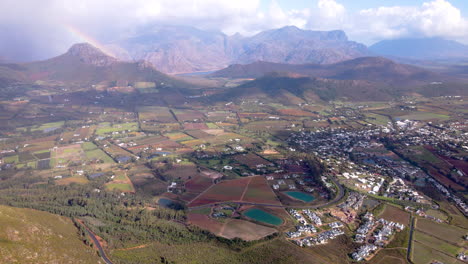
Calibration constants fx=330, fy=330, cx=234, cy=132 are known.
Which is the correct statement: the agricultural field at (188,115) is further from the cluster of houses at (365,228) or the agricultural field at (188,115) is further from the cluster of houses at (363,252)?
the cluster of houses at (363,252)

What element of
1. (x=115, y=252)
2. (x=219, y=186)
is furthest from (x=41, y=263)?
(x=219, y=186)

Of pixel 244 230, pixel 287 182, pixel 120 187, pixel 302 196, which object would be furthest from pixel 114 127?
pixel 244 230

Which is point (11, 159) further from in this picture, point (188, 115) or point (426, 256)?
point (426, 256)

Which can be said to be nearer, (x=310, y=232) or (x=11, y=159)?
(x=310, y=232)

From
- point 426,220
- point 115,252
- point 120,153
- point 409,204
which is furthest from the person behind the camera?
point 120,153

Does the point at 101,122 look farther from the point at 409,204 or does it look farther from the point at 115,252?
the point at 409,204

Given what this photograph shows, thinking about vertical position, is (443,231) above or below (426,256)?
above
